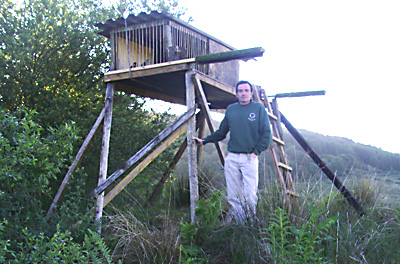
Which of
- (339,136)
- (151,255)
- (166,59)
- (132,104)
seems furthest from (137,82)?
(339,136)

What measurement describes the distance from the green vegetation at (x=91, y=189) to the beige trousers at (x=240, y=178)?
8.0 inches

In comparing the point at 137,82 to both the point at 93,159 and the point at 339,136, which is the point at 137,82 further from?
the point at 339,136

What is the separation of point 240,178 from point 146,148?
5.76 feet

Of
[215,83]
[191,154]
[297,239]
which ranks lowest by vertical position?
[297,239]

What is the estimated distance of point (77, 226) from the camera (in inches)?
242

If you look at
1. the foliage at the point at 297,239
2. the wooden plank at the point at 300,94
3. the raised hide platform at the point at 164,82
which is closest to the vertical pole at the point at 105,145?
the raised hide platform at the point at 164,82

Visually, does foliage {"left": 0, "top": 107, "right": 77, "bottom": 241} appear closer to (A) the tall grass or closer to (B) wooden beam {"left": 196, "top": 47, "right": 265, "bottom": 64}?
(A) the tall grass

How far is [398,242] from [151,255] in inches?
119

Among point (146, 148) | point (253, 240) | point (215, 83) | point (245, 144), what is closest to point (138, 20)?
point (215, 83)

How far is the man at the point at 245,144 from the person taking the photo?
18.6 feet

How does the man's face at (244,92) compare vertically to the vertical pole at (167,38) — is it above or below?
below

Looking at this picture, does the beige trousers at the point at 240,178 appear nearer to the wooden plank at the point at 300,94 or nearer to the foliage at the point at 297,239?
the foliage at the point at 297,239

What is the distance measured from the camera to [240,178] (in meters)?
5.86

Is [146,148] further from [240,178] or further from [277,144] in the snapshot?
[277,144]
